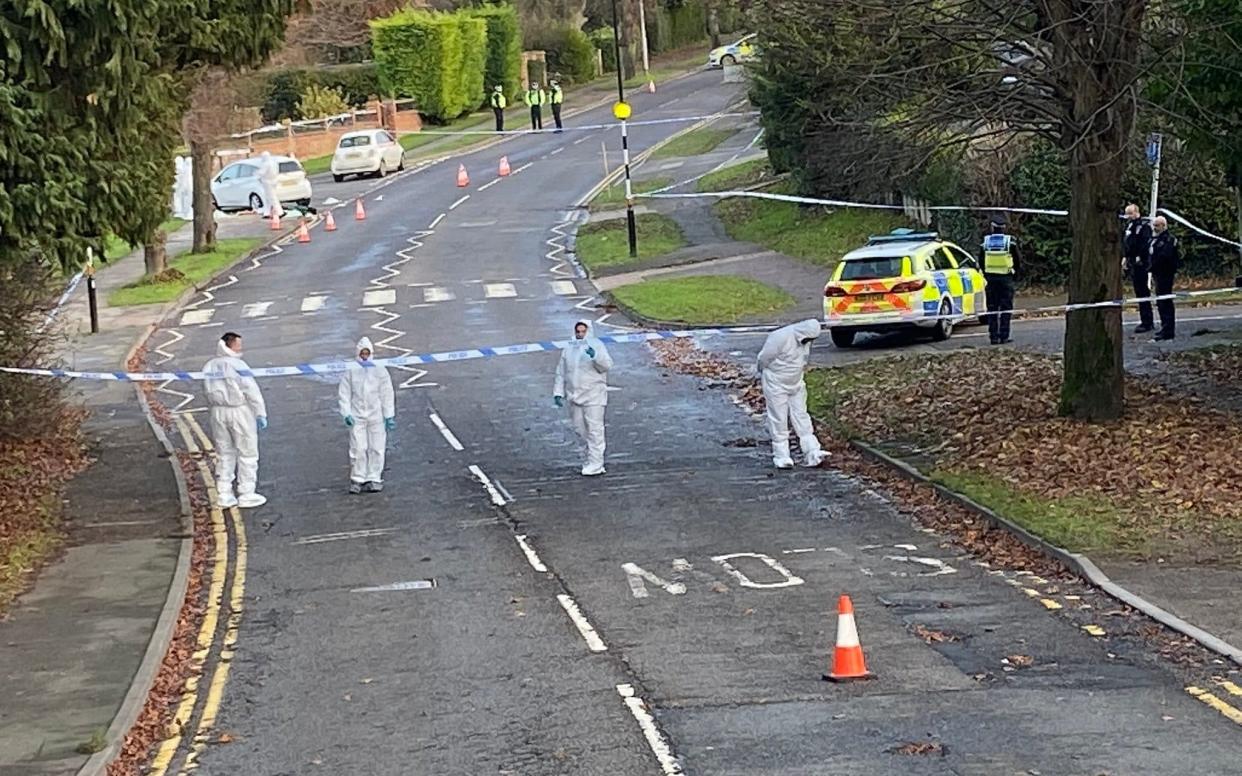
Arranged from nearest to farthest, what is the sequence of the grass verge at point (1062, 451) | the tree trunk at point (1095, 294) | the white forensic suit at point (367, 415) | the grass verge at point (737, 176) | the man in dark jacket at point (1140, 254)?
the grass verge at point (1062, 451) → the tree trunk at point (1095, 294) → the white forensic suit at point (367, 415) → the man in dark jacket at point (1140, 254) → the grass verge at point (737, 176)

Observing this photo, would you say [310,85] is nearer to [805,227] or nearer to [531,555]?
[805,227]

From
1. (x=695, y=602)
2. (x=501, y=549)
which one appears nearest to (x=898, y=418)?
(x=501, y=549)

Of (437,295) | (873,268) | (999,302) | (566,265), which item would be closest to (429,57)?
(566,265)

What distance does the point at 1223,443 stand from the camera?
17.1 metres

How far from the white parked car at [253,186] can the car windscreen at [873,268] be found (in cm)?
2903

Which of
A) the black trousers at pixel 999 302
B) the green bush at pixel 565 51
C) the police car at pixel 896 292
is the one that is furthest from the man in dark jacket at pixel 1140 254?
the green bush at pixel 565 51

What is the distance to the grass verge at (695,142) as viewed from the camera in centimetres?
5852

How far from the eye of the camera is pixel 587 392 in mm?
19531

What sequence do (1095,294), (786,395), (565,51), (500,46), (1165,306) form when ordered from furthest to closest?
(565,51), (500,46), (1165,306), (786,395), (1095,294)

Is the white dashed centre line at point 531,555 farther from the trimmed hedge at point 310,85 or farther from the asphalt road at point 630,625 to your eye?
the trimmed hedge at point 310,85

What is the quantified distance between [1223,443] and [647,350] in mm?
13385

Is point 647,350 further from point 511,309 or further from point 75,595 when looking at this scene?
point 75,595

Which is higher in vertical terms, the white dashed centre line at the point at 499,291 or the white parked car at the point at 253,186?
the white parked car at the point at 253,186

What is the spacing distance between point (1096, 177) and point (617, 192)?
3474 centimetres
